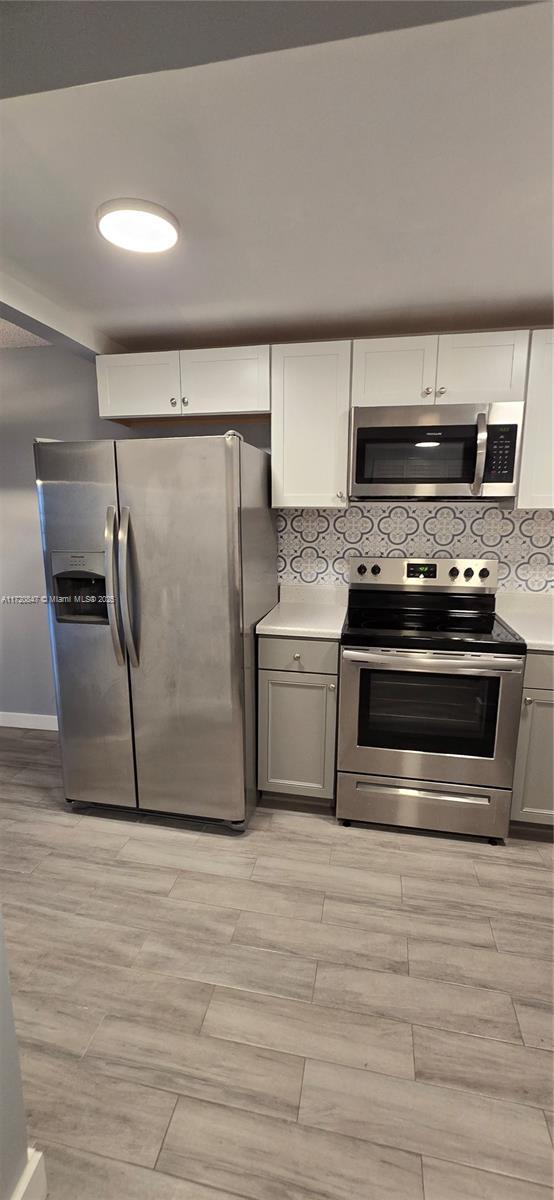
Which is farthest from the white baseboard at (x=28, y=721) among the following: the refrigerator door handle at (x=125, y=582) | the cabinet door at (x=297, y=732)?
the cabinet door at (x=297, y=732)

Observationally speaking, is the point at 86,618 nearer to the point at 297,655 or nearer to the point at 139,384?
the point at 297,655

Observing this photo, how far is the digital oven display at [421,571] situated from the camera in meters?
2.69

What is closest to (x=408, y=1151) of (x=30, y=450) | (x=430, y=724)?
(x=430, y=724)

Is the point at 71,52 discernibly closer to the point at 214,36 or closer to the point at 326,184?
the point at 214,36

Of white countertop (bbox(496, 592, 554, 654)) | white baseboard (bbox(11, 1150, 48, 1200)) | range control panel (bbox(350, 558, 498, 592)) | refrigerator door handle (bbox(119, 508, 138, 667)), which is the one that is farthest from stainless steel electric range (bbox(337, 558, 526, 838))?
white baseboard (bbox(11, 1150, 48, 1200))

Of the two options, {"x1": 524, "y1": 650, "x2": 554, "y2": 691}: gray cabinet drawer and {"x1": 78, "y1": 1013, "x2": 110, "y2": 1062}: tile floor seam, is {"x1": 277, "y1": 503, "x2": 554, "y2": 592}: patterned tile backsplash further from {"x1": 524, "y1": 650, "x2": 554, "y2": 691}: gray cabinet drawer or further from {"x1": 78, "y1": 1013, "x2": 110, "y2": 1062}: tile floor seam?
{"x1": 78, "y1": 1013, "x2": 110, "y2": 1062}: tile floor seam

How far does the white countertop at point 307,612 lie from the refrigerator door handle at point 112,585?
629mm

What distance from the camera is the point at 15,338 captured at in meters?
2.92

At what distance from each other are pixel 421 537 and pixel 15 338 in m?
2.55

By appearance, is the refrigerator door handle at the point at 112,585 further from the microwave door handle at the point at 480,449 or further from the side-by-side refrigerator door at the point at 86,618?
the microwave door handle at the point at 480,449

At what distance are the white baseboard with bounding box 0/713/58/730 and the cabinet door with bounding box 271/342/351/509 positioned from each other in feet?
7.29

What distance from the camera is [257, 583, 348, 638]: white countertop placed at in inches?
92.9

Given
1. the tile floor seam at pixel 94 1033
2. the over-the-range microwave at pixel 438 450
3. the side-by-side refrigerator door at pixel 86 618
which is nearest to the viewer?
the tile floor seam at pixel 94 1033

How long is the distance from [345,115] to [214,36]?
17.1 inches
